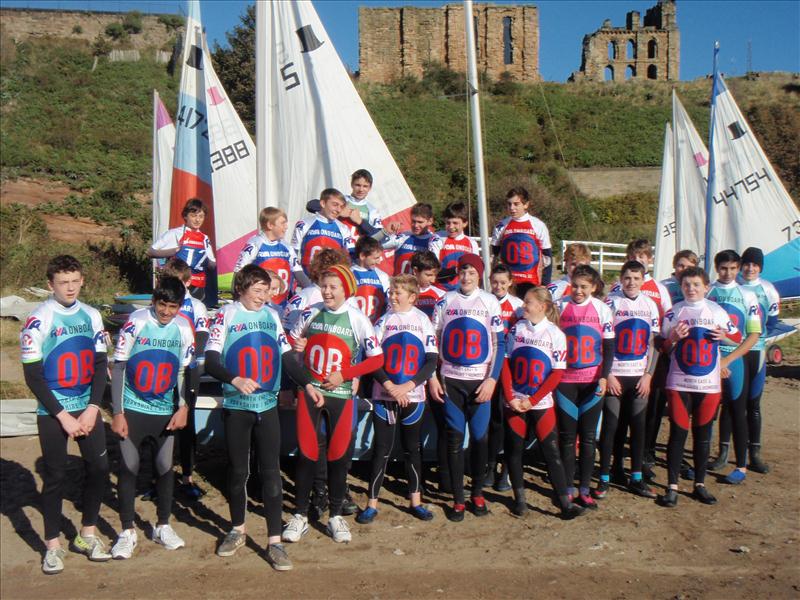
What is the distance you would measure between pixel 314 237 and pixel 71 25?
44.6m

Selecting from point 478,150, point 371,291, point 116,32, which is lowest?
point 371,291

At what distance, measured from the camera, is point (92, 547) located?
4.69 meters

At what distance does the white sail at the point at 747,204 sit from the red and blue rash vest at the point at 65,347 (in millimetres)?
8596

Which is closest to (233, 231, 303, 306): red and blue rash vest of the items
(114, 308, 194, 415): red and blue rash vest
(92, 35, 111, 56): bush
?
(114, 308, 194, 415): red and blue rash vest

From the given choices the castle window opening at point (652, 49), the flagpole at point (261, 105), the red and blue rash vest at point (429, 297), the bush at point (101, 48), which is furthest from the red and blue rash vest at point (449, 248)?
the castle window opening at point (652, 49)

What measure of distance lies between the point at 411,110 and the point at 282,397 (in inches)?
1412

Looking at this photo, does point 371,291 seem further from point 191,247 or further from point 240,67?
point 240,67

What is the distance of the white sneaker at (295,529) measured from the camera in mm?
4852

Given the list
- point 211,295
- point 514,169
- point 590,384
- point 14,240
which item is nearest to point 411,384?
point 590,384

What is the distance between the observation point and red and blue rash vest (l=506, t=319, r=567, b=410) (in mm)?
5168

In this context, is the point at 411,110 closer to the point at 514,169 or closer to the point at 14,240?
the point at 514,169

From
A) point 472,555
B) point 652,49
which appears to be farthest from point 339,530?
point 652,49

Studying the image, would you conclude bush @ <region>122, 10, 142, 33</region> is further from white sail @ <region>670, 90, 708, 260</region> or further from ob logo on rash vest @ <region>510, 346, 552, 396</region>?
ob logo on rash vest @ <region>510, 346, 552, 396</region>

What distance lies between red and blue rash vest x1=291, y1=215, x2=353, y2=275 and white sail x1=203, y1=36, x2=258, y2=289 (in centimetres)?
334
